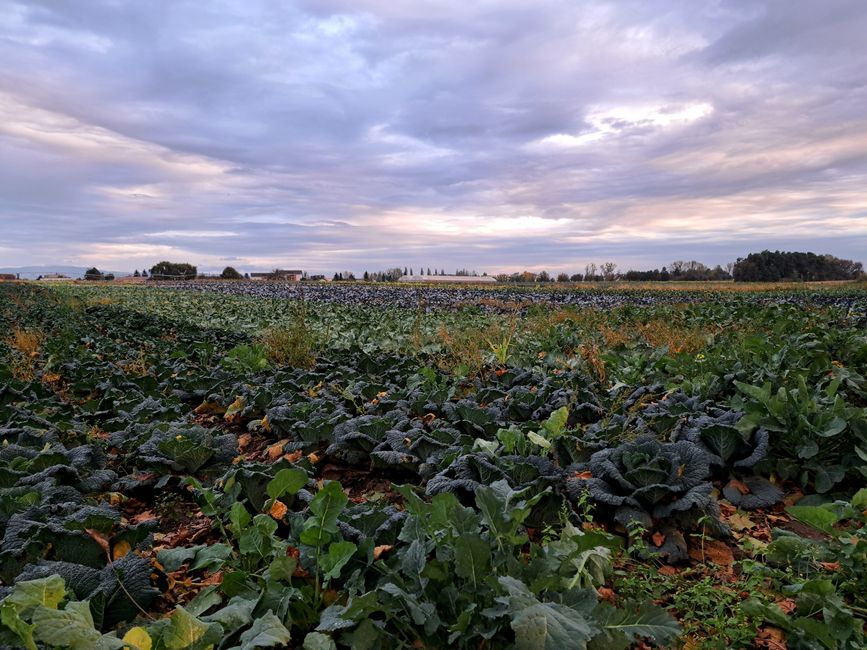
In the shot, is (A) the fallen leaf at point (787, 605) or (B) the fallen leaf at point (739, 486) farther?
(B) the fallen leaf at point (739, 486)

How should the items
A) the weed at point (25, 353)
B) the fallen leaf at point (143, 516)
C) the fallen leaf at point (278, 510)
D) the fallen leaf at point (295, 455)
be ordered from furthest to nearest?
the weed at point (25, 353), the fallen leaf at point (295, 455), the fallen leaf at point (143, 516), the fallen leaf at point (278, 510)

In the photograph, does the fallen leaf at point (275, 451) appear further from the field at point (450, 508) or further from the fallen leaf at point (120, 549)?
the fallen leaf at point (120, 549)

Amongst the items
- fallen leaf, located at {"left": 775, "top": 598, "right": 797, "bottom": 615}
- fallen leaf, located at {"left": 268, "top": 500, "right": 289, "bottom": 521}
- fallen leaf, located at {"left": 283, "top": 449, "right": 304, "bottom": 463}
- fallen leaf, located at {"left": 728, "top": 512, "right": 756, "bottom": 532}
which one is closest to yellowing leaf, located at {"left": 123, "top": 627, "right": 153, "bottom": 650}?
fallen leaf, located at {"left": 268, "top": 500, "right": 289, "bottom": 521}

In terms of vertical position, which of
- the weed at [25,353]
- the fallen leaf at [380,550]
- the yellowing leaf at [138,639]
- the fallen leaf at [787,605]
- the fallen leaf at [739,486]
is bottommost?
the fallen leaf at [787,605]

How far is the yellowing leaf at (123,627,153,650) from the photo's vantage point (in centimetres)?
196

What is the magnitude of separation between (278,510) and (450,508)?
142cm

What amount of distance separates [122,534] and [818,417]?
468 cm

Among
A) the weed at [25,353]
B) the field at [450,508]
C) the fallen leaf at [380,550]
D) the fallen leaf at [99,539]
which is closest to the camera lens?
the field at [450,508]

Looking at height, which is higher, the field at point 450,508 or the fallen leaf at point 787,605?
the field at point 450,508

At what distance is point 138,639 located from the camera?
1974 millimetres

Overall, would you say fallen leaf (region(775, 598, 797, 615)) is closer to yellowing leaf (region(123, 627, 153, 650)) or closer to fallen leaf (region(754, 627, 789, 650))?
fallen leaf (region(754, 627, 789, 650))

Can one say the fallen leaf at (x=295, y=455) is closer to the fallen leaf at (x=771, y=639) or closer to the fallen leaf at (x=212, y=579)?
the fallen leaf at (x=212, y=579)

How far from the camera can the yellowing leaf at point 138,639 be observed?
6.45 feet

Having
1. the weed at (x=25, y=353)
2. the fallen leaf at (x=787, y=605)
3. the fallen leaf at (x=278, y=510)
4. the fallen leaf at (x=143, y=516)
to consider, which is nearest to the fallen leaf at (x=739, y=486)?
the fallen leaf at (x=787, y=605)
